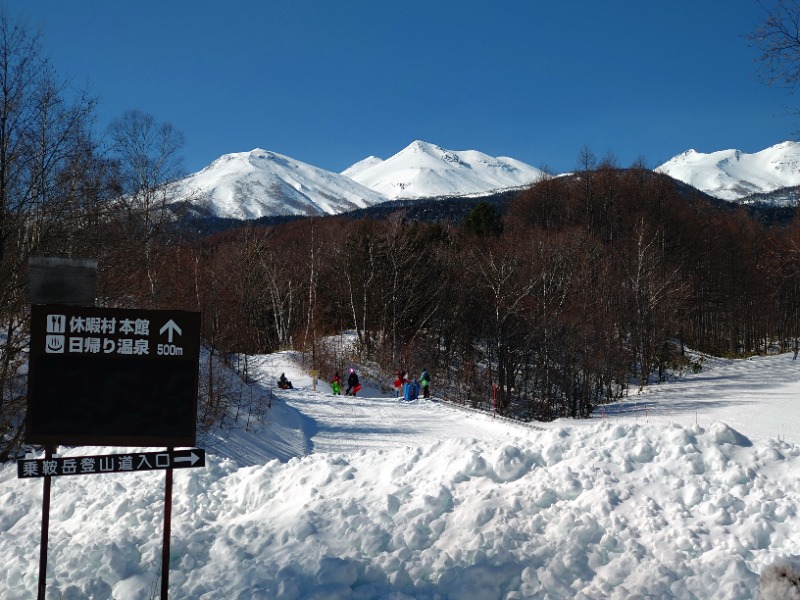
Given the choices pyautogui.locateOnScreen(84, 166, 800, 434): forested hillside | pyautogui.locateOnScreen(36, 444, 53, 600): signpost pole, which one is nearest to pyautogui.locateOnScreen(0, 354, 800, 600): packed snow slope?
pyautogui.locateOnScreen(36, 444, 53, 600): signpost pole

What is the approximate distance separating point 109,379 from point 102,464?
32.6 inches

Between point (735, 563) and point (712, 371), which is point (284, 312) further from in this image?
point (735, 563)

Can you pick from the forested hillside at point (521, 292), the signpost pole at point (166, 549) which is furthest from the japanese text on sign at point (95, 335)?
the forested hillside at point (521, 292)

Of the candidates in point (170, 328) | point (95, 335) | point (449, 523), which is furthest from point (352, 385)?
point (95, 335)

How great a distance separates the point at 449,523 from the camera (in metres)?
7.49

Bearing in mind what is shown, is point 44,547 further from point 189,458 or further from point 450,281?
point 450,281

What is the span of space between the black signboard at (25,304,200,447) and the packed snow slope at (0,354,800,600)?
1.68 meters

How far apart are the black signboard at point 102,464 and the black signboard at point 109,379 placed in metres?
0.15

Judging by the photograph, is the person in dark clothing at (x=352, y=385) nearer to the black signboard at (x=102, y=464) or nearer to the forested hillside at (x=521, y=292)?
the forested hillside at (x=521, y=292)

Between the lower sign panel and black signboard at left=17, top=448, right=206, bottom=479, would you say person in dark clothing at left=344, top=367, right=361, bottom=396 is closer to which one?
the lower sign panel

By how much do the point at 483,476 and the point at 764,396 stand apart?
59.4ft

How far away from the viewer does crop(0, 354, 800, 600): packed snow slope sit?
648 centimetres

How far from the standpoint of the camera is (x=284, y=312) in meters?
45.5

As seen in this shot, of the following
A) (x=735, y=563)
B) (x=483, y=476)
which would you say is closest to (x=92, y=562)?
(x=483, y=476)
